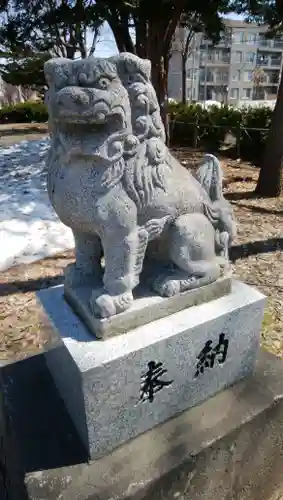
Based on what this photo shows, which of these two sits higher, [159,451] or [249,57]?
[249,57]

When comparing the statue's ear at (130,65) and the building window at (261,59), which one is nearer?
the statue's ear at (130,65)

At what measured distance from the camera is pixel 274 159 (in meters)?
5.99

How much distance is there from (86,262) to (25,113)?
1860 centimetres

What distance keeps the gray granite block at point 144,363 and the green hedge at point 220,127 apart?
335 inches

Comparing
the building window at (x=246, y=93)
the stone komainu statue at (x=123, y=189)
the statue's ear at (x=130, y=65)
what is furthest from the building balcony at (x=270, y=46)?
the statue's ear at (x=130, y=65)

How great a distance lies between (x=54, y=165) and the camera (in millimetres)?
1475

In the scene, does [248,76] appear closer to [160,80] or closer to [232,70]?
[232,70]

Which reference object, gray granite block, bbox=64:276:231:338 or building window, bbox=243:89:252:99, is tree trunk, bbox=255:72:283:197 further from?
building window, bbox=243:89:252:99

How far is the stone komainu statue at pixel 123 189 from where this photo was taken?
49.3 inches

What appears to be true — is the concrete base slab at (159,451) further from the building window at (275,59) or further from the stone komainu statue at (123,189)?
the building window at (275,59)

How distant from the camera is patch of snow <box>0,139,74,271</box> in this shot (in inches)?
159

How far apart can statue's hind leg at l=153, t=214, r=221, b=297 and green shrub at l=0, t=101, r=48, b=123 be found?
18.0m

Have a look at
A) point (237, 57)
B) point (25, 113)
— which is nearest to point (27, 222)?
point (25, 113)

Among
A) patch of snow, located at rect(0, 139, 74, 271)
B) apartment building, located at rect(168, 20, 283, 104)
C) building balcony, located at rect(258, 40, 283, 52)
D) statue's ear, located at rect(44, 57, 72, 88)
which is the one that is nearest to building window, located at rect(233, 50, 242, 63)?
apartment building, located at rect(168, 20, 283, 104)
